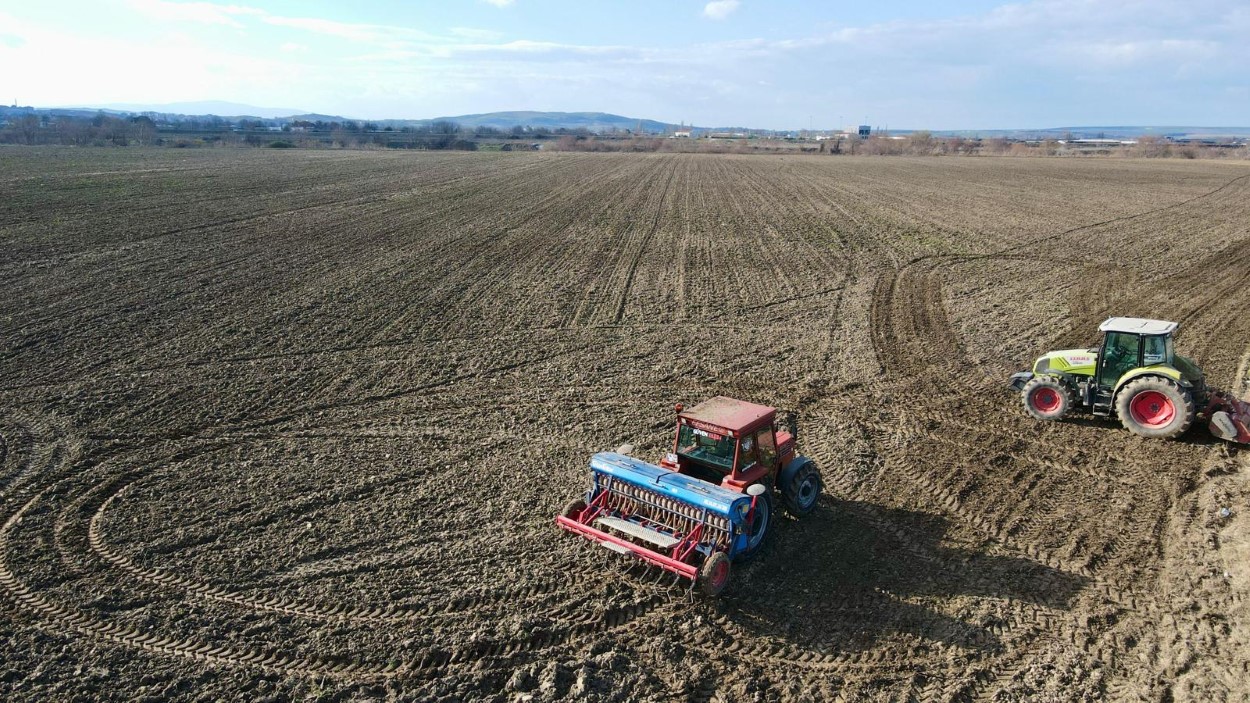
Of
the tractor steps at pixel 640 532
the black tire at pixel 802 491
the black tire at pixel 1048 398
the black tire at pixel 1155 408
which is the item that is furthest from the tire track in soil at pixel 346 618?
the black tire at pixel 1155 408

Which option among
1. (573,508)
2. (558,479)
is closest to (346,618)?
(573,508)

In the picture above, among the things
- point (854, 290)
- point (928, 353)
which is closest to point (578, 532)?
point (928, 353)

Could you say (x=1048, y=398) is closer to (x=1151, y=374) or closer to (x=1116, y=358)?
(x=1116, y=358)

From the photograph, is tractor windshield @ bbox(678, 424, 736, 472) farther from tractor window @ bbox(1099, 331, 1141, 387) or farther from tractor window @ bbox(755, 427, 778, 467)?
tractor window @ bbox(1099, 331, 1141, 387)

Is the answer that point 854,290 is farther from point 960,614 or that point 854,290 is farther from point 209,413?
point 209,413

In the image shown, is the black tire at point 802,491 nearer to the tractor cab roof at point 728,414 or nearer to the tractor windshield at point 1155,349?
the tractor cab roof at point 728,414
